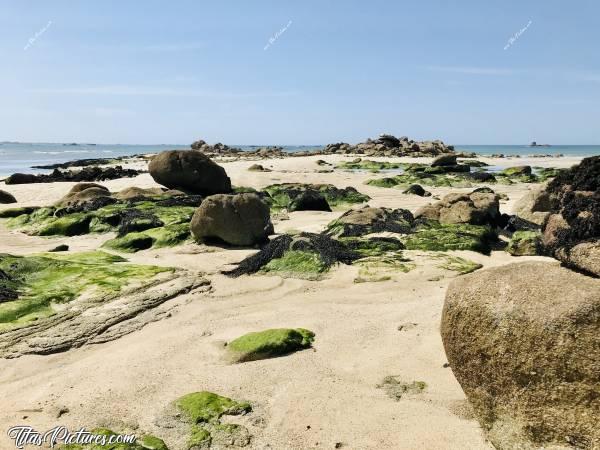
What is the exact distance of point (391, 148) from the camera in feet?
197

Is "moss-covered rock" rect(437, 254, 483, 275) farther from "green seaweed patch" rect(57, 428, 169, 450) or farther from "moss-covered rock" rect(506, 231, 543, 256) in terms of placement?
"green seaweed patch" rect(57, 428, 169, 450)

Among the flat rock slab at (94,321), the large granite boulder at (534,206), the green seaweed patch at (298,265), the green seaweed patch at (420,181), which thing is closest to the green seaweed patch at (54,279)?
the flat rock slab at (94,321)

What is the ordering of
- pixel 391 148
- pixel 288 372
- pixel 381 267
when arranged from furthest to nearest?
pixel 391 148
pixel 381 267
pixel 288 372

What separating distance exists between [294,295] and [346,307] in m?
0.96

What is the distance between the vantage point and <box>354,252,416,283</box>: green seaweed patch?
7.73m

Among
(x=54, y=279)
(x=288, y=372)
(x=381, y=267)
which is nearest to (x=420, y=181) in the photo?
(x=381, y=267)

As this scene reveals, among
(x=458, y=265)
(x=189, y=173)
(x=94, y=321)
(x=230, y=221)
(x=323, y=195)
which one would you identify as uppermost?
(x=189, y=173)

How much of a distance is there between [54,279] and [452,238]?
22.9 ft

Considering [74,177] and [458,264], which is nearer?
[458,264]

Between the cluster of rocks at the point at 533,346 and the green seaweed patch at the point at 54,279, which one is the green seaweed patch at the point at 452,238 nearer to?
the green seaweed patch at the point at 54,279

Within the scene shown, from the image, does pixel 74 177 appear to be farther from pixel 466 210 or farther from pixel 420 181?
pixel 466 210

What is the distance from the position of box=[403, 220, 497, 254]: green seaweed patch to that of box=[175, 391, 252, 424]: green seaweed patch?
20.0 ft

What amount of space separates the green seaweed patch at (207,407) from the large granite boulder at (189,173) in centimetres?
1489

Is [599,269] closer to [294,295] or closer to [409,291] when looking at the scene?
[409,291]
